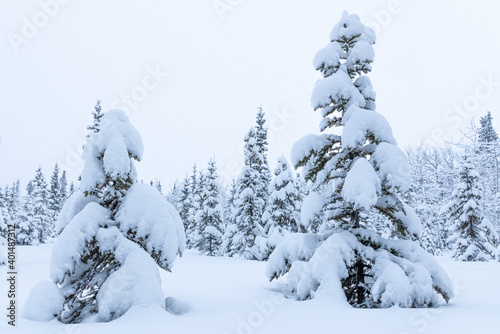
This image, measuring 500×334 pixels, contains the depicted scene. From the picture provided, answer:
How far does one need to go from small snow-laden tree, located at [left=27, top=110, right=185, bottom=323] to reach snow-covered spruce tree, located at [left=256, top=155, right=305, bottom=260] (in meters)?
19.1

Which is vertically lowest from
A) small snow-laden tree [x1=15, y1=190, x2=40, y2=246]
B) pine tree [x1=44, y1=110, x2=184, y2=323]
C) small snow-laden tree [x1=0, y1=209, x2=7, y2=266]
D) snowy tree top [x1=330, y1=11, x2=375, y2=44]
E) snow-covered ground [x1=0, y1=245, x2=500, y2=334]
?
small snow-laden tree [x1=15, y1=190, x2=40, y2=246]

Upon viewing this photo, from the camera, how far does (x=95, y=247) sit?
6.83 m

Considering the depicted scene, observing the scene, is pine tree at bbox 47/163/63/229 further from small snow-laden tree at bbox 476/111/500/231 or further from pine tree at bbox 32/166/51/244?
small snow-laden tree at bbox 476/111/500/231

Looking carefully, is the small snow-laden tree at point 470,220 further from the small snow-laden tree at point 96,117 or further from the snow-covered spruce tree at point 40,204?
the snow-covered spruce tree at point 40,204

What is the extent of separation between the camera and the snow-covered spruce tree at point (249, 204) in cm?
3003

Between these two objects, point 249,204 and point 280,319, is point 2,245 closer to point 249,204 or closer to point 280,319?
point 249,204

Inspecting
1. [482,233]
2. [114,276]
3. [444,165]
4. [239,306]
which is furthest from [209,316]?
[444,165]

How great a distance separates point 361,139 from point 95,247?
20.7 feet

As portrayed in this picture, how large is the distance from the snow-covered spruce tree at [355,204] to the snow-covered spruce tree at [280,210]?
55.8 feet

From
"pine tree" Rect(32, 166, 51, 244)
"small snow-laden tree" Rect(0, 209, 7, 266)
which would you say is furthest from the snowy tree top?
"pine tree" Rect(32, 166, 51, 244)

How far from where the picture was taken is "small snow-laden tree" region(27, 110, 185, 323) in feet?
20.5

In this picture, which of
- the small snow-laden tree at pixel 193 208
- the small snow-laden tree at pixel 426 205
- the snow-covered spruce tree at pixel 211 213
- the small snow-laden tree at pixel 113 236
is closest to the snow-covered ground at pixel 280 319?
the small snow-laden tree at pixel 113 236

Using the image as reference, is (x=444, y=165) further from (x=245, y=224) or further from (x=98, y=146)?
(x=98, y=146)

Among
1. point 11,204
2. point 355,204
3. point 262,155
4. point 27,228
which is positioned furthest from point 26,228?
point 355,204
